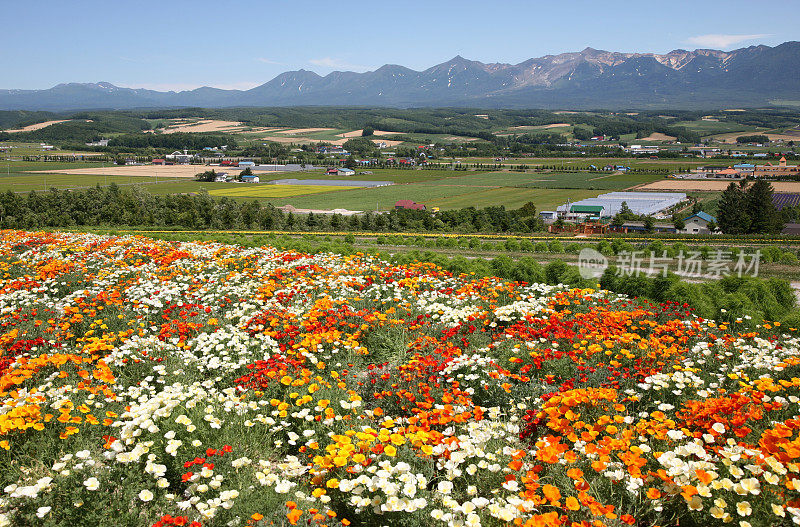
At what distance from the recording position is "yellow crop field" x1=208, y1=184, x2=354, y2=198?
94231mm

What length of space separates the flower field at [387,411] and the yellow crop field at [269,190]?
86.3 metres

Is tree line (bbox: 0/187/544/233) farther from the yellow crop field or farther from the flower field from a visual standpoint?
the flower field

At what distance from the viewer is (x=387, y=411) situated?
22.2ft

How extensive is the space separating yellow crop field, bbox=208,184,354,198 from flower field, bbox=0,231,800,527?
3396 inches

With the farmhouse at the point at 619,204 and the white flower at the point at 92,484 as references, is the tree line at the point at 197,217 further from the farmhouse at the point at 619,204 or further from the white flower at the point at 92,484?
the white flower at the point at 92,484

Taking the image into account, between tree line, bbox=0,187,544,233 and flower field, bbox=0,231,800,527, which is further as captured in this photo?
tree line, bbox=0,187,544,233

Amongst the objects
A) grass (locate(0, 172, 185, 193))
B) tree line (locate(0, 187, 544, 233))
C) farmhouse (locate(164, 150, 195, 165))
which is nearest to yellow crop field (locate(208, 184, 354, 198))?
grass (locate(0, 172, 185, 193))

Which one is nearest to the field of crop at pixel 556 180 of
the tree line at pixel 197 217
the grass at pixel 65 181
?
the tree line at pixel 197 217

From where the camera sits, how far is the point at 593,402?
5.89 metres

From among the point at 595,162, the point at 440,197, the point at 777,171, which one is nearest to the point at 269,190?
the point at 440,197

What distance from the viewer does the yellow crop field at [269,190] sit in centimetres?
9423

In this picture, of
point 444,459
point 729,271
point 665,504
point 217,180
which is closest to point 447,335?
point 444,459

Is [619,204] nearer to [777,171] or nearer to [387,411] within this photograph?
[777,171]

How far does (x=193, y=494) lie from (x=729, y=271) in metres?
20.0
